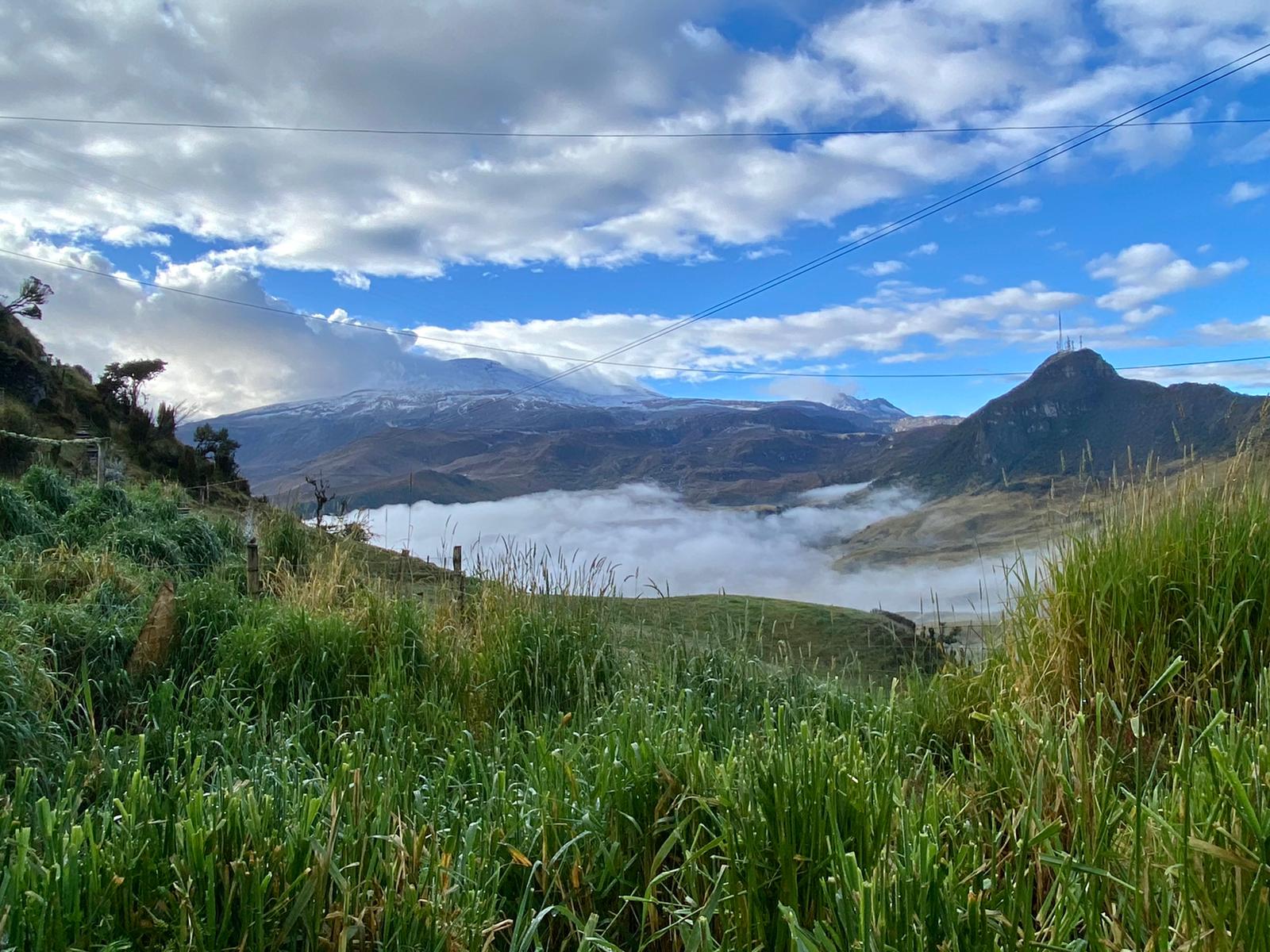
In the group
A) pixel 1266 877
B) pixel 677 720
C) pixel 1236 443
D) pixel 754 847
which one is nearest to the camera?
pixel 1266 877

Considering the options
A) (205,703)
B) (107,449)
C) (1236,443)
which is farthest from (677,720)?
(107,449)

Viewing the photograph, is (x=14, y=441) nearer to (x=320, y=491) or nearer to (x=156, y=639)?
(x=320, y=491)

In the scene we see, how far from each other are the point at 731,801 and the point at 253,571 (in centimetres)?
717

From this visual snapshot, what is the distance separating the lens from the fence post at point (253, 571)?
7.81 m

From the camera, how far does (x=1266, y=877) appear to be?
154 cm

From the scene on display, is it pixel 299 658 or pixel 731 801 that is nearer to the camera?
pixel 731 801

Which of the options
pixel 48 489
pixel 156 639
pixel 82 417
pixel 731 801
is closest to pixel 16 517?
pixel 48 489

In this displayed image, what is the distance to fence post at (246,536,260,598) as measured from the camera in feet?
25.6

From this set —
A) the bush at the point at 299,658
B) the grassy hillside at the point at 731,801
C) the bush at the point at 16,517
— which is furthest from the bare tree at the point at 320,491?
the grassy hillside at the point at 731,801

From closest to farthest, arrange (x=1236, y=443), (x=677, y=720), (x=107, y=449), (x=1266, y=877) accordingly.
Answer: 1. (x=1266, y=877)
2. (x=677, y=720)
3. (x=1236, y=443)
4. (x=107, y=449)

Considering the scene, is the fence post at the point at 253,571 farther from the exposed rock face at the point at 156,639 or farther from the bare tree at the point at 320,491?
the bare tree at the point at 320,491

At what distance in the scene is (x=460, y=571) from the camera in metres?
7.44

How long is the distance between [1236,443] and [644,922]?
3968 mm

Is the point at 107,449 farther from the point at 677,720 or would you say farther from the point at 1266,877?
the point at 1266,877
